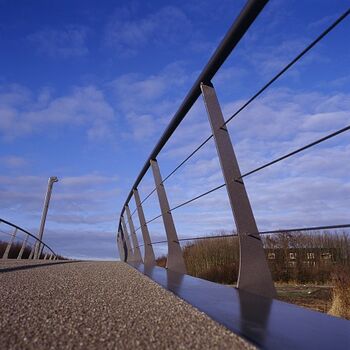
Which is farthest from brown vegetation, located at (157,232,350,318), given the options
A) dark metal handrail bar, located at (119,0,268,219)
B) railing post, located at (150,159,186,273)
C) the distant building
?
dark metal handrail bar, located at (119,0,268,219)

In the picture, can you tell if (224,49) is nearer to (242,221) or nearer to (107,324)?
(242,221)

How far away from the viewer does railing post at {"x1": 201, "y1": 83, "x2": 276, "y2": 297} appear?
4.89 ft

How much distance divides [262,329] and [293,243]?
68.9 inches

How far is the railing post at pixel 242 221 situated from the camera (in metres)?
1.49

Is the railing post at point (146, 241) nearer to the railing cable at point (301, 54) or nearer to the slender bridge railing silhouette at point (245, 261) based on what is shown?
the slender bridge railing silhouette at point (245, 261)

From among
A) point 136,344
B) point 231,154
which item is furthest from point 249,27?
point 136,344

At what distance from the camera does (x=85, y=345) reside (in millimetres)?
726

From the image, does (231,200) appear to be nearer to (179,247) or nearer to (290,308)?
(290,308)

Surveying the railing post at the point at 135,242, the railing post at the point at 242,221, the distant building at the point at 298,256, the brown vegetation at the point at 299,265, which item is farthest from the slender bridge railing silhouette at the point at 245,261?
the railing post at the point at 135,242

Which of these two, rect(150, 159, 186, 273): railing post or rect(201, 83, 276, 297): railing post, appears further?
rect(150, 159, 186, 273): railing post

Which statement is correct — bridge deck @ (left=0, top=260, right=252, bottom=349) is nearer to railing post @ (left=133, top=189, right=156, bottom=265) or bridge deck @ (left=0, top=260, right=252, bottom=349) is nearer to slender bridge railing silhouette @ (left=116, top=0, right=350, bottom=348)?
slender bridge railing silhouette @ (left=116, top=0, right=350, bottom=348)

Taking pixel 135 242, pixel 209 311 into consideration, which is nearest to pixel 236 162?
pixel 209 311

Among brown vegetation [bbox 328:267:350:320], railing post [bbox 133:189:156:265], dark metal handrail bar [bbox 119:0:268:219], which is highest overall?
dark metal handrail bar [bbox 119:0:268:219]

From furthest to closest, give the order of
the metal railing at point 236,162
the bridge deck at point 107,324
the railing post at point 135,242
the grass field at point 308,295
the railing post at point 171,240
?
the railing post at point 135,242 < the grass field at point 308,295 < the railing post at point 171,240 < the metal railing at point 236,162 < the bridge deck at point 107,324
